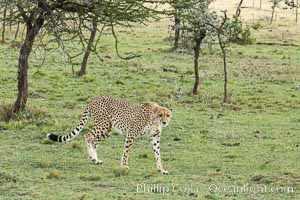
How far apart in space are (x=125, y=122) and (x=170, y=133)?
3.86m

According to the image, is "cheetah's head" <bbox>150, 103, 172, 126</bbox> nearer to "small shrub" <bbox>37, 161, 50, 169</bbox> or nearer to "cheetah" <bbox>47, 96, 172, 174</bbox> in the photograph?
"cheetah" <bbox>47, 96, 172, 174</bbox>

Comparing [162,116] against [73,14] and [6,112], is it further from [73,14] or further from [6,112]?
[6,112]

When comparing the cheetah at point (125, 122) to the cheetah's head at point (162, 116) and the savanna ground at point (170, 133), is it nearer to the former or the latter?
the cheetah's head at point (162, 116)

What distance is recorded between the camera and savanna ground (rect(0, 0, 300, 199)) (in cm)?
1073

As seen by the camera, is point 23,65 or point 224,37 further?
point 224,37

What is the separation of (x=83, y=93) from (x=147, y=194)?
12267mm

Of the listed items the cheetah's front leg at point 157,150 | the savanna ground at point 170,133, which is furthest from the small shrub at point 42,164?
the cheetah's front leg at point 157,150

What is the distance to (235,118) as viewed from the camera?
1916 centimetres

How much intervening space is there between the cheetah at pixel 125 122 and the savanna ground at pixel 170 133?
15.1 inches

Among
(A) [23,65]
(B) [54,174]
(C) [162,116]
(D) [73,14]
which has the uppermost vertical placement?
(D) [73,14]

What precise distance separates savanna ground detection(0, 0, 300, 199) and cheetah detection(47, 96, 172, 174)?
0.38m

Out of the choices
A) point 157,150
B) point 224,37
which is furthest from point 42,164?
point 224,37

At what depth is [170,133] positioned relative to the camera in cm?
1644

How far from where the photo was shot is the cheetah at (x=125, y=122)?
12.3m
